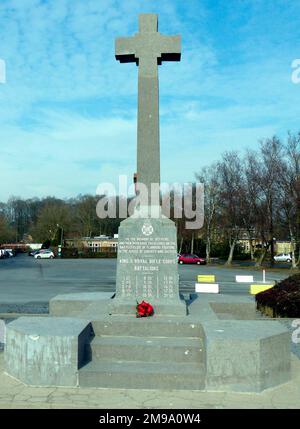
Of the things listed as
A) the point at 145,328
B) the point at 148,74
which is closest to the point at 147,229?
the point at 145,328

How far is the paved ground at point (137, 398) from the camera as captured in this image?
5.25 metres

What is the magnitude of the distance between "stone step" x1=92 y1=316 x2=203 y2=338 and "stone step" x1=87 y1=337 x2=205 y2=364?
17.2 inches

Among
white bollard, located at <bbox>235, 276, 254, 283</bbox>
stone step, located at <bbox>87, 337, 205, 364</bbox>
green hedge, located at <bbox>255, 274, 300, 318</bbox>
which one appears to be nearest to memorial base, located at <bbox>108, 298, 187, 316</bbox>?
stone step, located at <bbox>87, 337, 205, 364</bbox>

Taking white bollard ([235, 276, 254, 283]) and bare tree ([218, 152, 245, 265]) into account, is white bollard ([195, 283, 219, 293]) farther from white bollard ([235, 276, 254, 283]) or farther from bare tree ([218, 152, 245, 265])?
bare tree ([218, 152, 245, 265])

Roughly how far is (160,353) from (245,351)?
1.33 m

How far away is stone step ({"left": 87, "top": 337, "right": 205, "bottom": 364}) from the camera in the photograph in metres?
6.47

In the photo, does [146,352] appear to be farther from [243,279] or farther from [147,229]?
[243,279]

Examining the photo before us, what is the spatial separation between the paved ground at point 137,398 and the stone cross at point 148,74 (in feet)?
14.2

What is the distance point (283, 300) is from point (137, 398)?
7752mm


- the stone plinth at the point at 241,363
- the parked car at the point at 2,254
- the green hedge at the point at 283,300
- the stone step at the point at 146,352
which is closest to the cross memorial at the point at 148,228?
the stone step at the point at 146,352

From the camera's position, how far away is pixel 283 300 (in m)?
12.3

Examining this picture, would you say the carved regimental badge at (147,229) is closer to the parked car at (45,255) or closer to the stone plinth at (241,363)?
the stone plinth at (241,363)

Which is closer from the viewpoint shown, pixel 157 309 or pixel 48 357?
pixel 48 357

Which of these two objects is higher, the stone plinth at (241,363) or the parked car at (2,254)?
the stone plinth at (241,363)
